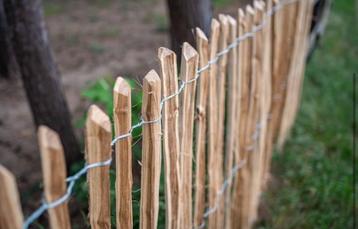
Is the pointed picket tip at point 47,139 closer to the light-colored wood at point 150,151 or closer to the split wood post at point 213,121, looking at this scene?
the light-colored wood at point 150,151

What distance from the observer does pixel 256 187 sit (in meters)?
2.78

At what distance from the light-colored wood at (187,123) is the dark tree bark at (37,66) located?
1.28 meters

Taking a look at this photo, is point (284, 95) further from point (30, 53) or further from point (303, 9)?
point (30, 53)

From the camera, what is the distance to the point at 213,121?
6.28 feet

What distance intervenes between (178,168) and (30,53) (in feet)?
4.58

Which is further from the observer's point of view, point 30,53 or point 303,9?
point 303,9

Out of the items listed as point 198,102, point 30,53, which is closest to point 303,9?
point 198,102

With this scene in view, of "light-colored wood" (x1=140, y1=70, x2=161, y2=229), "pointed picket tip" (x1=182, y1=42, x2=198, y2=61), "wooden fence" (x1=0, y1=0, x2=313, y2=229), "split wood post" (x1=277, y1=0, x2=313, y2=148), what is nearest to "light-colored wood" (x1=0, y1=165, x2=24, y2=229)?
"wooden fence" (x1=0, y1=0, x2=313, y2=229)

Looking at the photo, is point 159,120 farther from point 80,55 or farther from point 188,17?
point 80,55

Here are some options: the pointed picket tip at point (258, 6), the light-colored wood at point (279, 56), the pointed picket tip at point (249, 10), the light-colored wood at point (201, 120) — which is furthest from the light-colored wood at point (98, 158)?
the light-colored wood at point (279, 56)

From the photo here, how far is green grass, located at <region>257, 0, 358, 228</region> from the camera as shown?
2.88 metres

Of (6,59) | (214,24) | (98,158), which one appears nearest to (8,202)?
(98,158)

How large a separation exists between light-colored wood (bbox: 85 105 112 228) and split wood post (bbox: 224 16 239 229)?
39.9 inches

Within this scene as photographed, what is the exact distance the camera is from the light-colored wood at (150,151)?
4.21ft
